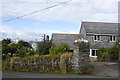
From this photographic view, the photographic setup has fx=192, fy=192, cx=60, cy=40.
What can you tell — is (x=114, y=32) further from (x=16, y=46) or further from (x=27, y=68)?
(x=27, y=68)

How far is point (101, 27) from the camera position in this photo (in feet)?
105

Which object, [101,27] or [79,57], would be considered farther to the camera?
[101,27]

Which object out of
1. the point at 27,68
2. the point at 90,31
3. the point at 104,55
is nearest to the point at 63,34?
the point at 90,31

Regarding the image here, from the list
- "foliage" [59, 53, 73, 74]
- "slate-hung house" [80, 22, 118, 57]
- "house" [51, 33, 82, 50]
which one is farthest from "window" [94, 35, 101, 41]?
"foliage" [59, 53, 73, 74]

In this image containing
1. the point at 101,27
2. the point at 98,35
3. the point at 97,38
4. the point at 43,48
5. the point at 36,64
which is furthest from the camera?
the point at 101,27

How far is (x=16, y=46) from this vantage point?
1018 inches

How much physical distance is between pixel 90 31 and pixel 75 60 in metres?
17.1

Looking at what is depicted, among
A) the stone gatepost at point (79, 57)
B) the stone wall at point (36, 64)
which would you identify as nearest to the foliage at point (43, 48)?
the stone wall at point (36, 64)

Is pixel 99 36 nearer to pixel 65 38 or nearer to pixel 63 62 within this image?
pixel 65 38

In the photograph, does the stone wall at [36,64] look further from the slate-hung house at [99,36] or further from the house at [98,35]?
the slate-hung house at [99,36]

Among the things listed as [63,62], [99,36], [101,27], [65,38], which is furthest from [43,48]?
[63,62]

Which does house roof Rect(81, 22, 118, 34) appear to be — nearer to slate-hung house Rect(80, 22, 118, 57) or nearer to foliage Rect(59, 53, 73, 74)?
slate-hung house Rect(80, 22, 118, 57)

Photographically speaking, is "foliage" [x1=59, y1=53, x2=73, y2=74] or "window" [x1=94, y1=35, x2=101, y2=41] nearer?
"foliage" [x1=59, y1=53, x2=73, y2=74]

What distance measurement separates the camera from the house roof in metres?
31.1
